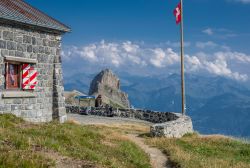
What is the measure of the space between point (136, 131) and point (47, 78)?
23.6 ft

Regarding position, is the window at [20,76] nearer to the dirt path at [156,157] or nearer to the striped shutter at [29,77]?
the striped shutter at [29,77]

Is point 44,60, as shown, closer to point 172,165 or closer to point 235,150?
point 172,165

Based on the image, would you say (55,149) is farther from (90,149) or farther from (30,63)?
(30,63)

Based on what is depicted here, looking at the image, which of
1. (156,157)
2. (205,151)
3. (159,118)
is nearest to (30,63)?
(156,157)

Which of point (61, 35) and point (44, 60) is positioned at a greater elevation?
point (61, 35)

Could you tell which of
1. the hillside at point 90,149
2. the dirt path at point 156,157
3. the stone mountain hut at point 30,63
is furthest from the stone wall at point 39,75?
the dirt path at point 156,157

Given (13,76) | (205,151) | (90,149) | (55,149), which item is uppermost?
(13,76)

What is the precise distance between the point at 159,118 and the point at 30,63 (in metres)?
14.8

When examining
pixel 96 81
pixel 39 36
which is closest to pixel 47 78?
pixel 39 36

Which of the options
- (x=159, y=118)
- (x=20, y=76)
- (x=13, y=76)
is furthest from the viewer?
(x=159, y=118)

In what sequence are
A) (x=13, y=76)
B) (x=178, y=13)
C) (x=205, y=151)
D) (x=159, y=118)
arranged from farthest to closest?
1. (x=159, y=118)
2. (x=178, y=13)
3. (x=13, y=76)
4. (x=205, y=151)

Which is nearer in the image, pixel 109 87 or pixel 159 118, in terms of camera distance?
pixel 159 118

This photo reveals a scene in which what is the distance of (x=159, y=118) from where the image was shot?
31.7m

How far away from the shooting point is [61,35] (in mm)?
21984
